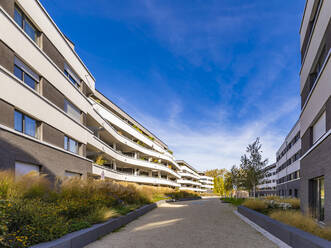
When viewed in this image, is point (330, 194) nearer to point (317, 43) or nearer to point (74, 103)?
point (317, 43)

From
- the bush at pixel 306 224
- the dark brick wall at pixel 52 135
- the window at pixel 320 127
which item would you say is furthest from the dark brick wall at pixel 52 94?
the window at pixel 320 127

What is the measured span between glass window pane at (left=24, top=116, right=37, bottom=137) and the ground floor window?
1501cm

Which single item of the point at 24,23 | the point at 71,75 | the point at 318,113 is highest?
the point at 24,23

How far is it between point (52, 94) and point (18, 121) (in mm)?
4192

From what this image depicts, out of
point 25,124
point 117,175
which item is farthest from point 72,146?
point 117,175

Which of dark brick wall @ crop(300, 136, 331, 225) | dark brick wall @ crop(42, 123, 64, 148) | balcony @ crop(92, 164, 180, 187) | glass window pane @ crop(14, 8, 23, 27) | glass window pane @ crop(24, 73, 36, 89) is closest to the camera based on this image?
dark brick wall @ crop(300, 136, 331, 225)

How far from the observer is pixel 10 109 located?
39.3 feet

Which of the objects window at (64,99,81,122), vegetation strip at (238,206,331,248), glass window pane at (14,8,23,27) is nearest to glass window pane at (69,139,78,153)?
window at (64,99,81,122)

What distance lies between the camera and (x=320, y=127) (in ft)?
41.8

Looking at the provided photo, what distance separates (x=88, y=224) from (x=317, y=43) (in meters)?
12.8

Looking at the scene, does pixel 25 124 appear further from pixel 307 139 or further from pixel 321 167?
pixel 307 139

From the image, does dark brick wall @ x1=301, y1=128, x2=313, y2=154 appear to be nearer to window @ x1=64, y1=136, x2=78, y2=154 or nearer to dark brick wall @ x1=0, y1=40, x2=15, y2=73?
window @ x1=64, y1=136, x2=78, y2=154

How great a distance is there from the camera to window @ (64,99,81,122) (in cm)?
1916

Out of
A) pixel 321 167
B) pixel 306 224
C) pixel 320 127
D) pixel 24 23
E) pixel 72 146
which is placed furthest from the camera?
pixel 72 146
